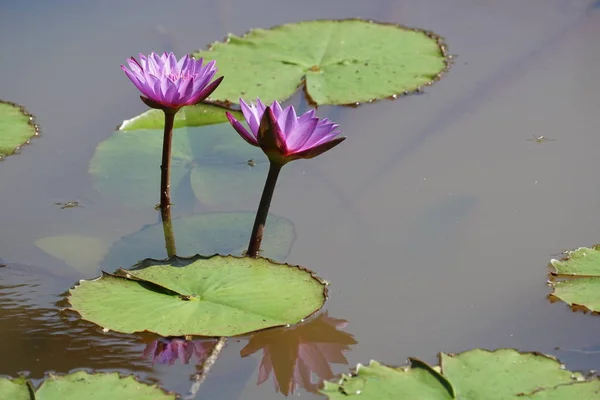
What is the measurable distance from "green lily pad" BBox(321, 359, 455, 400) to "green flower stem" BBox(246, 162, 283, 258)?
0.53 metres

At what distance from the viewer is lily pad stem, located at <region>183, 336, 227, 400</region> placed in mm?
1958

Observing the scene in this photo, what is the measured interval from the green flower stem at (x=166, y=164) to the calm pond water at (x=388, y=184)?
8 centimetres

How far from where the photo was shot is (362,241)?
2537mm

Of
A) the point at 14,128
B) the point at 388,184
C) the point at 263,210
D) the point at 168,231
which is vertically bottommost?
the point at 388,184

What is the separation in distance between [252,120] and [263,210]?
0.25 meters

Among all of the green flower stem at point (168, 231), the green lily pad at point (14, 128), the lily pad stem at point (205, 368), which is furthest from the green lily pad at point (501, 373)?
the green lily pad at point (14, 128)

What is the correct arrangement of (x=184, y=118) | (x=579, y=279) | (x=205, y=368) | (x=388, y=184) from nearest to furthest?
(x=205, y=368) → (x=579, y=279) → (x=388, y=184) → (x=184, y=118)

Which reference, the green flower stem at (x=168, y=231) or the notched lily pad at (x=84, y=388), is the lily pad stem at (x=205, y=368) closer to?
the notched lily pad at (x=84, y=388)

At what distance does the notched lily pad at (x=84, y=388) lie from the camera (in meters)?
1.87

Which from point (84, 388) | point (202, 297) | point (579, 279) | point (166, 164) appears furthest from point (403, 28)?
point (84, 388)

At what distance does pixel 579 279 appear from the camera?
2.27m

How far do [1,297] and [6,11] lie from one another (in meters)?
2.09

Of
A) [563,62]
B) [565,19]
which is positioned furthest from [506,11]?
[563,62]

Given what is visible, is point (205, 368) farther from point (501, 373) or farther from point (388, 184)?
point (388, 184)
